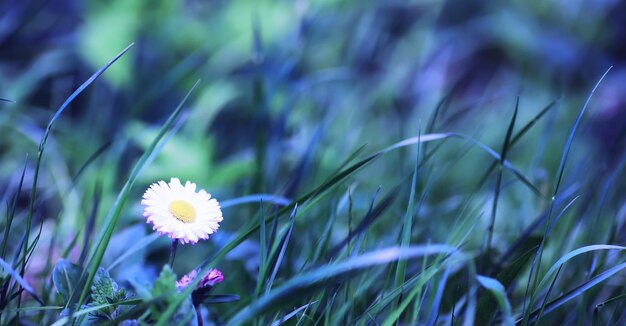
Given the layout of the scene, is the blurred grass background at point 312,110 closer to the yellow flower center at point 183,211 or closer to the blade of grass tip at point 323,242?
the blade of grass tip at point 323,242

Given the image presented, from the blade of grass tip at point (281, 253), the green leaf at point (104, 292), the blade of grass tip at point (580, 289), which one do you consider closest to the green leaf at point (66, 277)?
the green leaf at point (104, 292)

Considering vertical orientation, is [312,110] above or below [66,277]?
above

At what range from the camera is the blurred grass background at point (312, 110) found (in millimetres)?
997

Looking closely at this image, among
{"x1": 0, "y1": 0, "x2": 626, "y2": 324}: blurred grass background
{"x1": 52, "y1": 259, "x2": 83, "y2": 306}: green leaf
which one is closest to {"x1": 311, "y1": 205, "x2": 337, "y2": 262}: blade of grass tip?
{"x1": 0, "y1": 0, "x2": 626, "y2": 324}: blurred grass background

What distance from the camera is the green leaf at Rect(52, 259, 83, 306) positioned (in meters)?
0.63

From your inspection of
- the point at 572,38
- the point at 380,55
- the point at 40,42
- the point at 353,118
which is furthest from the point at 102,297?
the point at 572,38

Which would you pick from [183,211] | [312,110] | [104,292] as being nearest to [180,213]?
[183,211]

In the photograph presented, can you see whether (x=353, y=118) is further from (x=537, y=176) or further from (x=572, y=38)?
(x=572, y=38)

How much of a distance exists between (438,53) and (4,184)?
4.58ft

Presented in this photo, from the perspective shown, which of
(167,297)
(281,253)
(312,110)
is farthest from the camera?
(312,110)

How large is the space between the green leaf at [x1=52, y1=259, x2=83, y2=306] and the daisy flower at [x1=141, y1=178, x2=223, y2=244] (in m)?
0.13

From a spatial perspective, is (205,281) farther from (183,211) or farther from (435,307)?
(435,307)

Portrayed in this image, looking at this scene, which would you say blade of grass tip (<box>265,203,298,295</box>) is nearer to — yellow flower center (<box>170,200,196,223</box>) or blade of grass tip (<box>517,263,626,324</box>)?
yellow flower center (<box>170,200,196,223</box>)

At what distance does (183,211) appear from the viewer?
584mm
